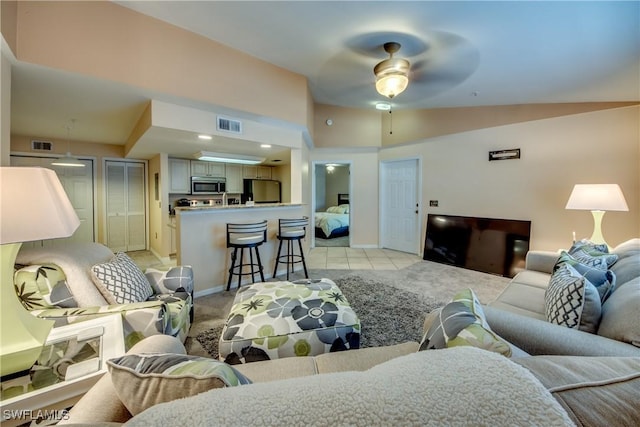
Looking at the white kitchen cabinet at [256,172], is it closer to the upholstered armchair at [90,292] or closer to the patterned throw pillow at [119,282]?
the upholstered armchair at [90,292]

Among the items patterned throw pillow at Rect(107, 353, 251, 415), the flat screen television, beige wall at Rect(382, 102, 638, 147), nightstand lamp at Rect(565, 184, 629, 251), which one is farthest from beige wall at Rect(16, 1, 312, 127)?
nightstand lamp at Rect(565, 184, 629, 251)

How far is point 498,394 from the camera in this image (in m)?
0.43

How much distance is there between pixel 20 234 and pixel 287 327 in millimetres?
1306

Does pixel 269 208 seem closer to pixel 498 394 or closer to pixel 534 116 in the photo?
pixel 498 394

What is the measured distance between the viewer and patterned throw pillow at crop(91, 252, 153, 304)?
1.68 meters

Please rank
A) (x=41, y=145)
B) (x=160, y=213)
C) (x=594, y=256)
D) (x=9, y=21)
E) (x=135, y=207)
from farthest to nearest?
(x=135, y=207)
(x=160, y=213)
(x=41, y=145)
(x=594, y=256)
(x=9, y=21)

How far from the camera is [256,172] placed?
21.6 feet

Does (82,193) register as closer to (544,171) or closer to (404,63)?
(404,63)

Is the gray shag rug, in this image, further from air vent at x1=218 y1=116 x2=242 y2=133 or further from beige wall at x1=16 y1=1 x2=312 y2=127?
beige wall at x1=16 y1=1 x2=312 y2=127

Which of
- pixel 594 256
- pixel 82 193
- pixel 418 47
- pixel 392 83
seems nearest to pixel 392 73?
pixel 392 83

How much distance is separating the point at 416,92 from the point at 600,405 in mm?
4207

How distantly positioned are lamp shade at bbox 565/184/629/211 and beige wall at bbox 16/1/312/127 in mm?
3762

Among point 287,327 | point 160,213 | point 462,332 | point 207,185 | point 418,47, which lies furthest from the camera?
point 207,185

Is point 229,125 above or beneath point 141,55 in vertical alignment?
beneath
